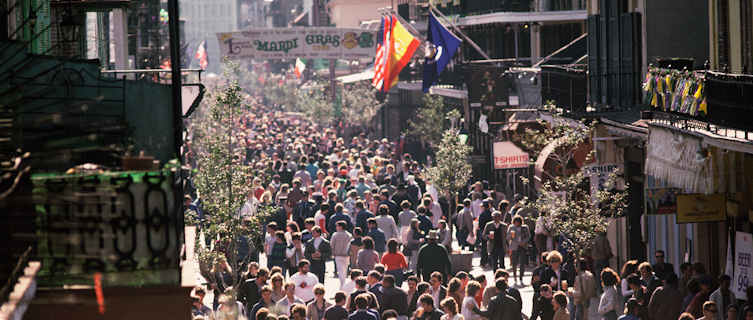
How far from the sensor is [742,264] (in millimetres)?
16781

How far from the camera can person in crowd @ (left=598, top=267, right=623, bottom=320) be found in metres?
15.8

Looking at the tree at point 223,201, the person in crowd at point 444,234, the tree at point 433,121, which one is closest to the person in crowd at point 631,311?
the tree at point 223,201

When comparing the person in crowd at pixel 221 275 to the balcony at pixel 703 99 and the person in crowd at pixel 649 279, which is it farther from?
the balcony at pixel 703 99

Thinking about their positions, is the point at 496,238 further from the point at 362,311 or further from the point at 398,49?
the point at 398,49

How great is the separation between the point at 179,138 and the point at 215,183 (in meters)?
7.29

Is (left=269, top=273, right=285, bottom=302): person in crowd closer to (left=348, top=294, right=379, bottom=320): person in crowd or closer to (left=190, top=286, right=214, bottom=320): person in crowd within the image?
(left=190, top=286, right=214, bottom=320): person in crowd

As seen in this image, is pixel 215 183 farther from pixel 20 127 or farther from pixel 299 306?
pixel 20 127

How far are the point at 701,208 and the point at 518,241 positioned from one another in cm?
549

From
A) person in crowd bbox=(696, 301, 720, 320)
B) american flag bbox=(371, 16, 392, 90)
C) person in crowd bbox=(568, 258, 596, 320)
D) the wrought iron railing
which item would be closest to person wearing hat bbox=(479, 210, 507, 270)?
person in crowd bbox=(568, 258, 596, 320)

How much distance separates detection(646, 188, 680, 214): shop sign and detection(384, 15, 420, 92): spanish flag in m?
16.0

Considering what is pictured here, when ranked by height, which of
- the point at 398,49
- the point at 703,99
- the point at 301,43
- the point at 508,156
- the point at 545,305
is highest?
the point at 301,43

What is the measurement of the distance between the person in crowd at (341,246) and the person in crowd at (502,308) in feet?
19.6

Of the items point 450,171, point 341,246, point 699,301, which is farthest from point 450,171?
point 699,301

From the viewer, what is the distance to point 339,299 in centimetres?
1491
